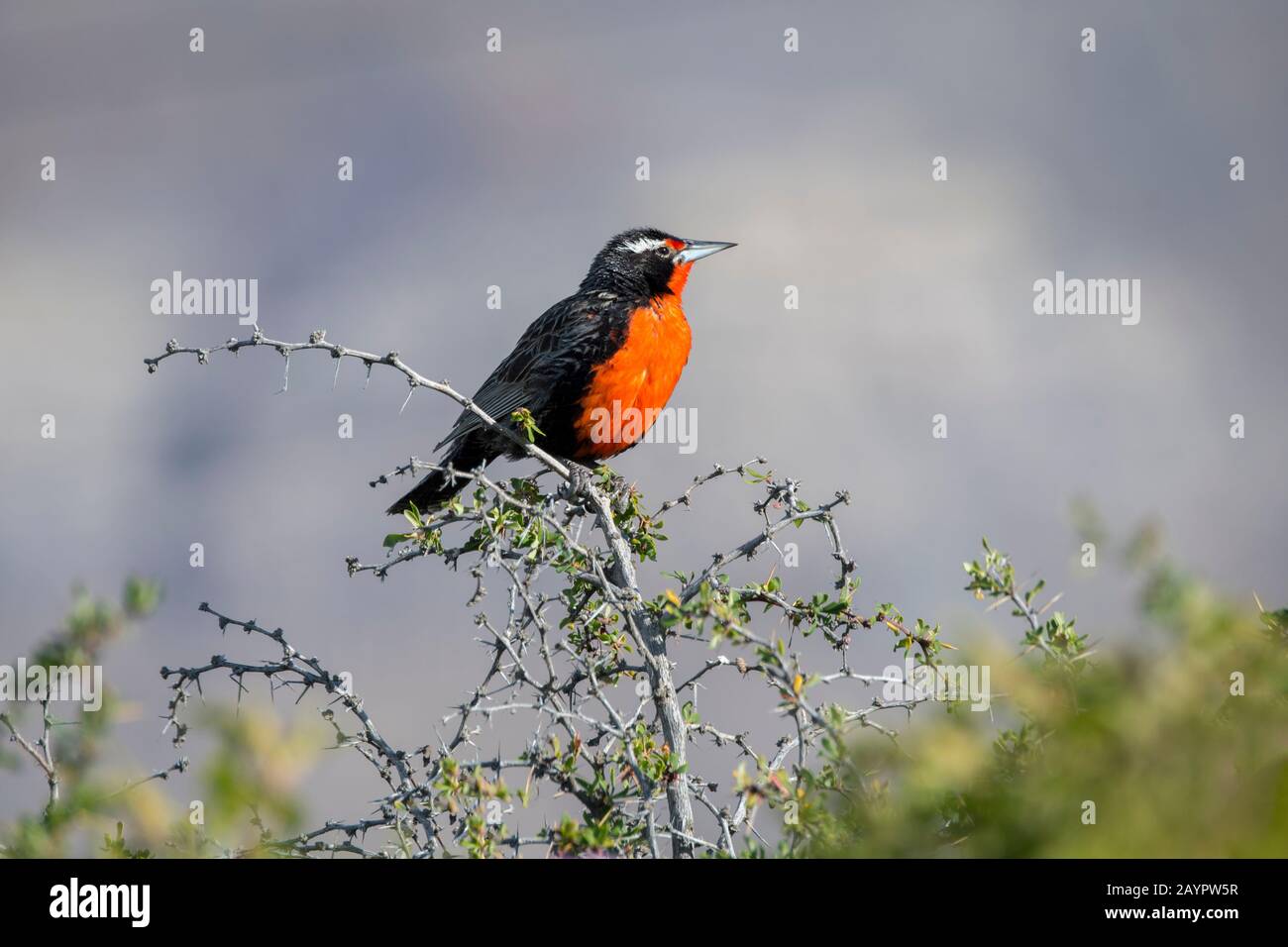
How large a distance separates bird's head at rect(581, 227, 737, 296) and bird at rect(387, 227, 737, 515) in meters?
0.02

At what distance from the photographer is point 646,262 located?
6375 millimetres

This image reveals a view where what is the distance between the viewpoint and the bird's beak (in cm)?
645

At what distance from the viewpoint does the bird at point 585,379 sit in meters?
5.54

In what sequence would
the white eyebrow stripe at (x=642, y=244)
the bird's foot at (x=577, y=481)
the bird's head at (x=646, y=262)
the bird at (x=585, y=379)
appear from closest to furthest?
the bird's foot at (x=577, y=481), the bird at (x=585, y=379), the bird's head at (x=646, y=262), the white eyebrow stripe at (x=642, y=244)

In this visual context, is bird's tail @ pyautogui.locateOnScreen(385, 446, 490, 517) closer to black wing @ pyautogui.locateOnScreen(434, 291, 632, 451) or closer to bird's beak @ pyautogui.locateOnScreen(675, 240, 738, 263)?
black wing @ pyautogui.locateOnScreen(434, 291, 632, 451)

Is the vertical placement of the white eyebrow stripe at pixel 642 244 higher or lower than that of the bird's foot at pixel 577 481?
higher

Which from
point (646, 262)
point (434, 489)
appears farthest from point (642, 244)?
point (434, 489)

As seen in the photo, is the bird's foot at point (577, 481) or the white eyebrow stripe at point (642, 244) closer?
the bird's foot at point (577, 481)

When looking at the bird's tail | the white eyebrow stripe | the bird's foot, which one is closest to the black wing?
the bird's tail

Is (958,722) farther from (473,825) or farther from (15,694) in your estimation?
(15,694)

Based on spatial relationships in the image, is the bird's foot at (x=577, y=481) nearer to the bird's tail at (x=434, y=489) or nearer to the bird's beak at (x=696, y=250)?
the bird's tail at (x=434, y=489)

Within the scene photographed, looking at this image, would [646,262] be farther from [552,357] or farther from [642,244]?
[552,357]

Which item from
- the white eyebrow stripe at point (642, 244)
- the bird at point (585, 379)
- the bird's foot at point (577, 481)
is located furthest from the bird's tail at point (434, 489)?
the white eyebrow stripe at point (642, 244)
